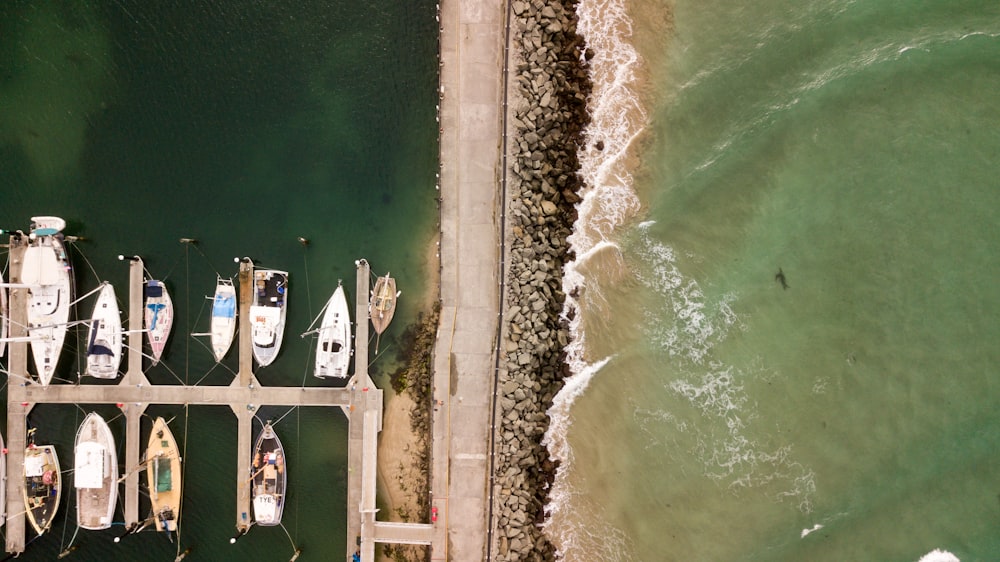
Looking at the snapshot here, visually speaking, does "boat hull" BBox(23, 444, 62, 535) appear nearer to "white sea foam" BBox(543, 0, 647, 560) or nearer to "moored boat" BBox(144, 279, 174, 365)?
"moored boat" BBox(144, 279, 174, 365)

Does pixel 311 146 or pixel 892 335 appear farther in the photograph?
pixel 311 146

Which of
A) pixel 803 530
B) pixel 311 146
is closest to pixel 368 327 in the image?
pixel 311 146

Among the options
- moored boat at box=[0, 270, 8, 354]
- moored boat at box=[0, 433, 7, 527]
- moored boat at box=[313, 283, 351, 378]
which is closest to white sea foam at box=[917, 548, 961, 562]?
moored boat at box=[313, 283, 351, 378]

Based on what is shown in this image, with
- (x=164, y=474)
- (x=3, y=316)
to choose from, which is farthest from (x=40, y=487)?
(x=3, y=316)

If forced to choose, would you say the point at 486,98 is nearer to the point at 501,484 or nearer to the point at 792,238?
the point at 792,238

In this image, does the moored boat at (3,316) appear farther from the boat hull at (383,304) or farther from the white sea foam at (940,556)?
the white sea foam at (940,556)

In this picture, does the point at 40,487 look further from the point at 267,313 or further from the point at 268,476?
the point at 267,313
